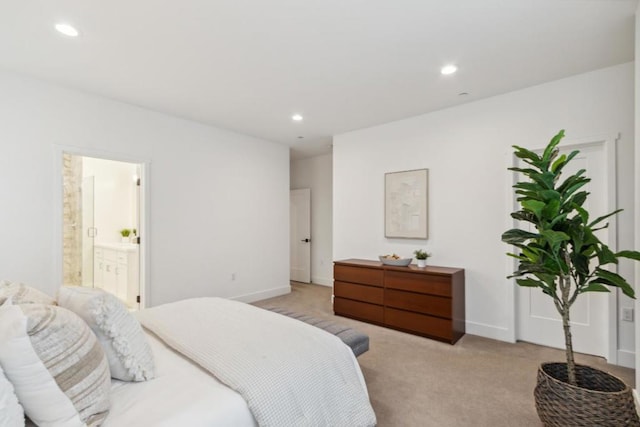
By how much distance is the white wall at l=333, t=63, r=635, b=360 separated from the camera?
280cm

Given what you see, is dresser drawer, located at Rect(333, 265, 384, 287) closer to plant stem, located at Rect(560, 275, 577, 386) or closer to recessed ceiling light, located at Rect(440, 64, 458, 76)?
plant stem, located at Rect(560, 275, 577, 386)

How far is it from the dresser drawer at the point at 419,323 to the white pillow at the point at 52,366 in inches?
119

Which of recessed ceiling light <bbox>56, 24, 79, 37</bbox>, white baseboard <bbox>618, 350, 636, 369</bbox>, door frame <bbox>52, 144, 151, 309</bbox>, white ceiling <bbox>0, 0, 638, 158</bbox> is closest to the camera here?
white ceiling <bbox>0, 0, 638, 158</bbox>

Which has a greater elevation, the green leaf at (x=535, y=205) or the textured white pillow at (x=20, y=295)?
the green leaf at (x=535, y=205)

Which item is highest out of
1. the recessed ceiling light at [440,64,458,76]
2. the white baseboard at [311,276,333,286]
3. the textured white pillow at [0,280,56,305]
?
the recessed ceiling light at [440,64,458,76]

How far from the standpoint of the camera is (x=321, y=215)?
20.6ft

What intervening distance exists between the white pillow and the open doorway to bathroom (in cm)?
345

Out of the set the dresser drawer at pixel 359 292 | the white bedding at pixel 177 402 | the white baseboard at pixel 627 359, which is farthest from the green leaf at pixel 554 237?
the dresser drawer at pixel 359 292

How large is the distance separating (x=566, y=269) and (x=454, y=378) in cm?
132

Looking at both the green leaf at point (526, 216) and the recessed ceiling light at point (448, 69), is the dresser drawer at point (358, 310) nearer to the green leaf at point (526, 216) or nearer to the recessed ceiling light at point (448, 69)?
the green leaf at point (526, 216)

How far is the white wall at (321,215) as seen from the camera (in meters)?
6.11

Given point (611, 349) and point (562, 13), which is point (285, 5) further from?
point (611, 349)

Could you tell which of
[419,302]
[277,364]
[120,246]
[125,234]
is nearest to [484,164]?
[419,302]

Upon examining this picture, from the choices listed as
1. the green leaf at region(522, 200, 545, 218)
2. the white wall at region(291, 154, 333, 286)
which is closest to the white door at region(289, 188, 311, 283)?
the white wall at region(291, 154, 333, 286)
